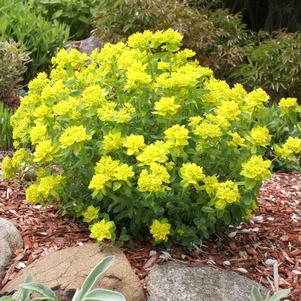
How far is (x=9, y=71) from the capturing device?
261 inches

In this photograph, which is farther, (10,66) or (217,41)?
(217,41)

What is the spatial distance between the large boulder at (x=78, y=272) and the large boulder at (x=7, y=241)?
16 cm

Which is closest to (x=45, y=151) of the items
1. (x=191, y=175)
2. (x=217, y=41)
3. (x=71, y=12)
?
(x=191, y=175)

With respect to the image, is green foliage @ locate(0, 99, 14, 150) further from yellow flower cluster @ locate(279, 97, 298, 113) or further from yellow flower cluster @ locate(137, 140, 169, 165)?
yellow flower cluster @ locate(279, 97, 298, 113)

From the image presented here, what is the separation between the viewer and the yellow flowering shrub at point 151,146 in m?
3.33

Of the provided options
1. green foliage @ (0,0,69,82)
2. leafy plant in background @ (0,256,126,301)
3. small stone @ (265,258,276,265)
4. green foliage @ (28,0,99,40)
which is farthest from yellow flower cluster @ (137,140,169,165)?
green foliage @ (28,0,99,40)

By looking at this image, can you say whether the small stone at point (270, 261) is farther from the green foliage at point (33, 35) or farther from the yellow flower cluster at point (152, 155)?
the green foliage at point (33, 35)

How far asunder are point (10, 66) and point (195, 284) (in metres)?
3.81

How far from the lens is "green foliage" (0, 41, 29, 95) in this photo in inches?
258

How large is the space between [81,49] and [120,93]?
481 cm

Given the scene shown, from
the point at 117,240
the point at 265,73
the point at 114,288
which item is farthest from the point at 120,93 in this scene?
the point at 265,73

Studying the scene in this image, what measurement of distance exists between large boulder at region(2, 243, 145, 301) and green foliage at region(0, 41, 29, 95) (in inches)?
131

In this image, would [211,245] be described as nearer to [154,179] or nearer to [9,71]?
[154,179]

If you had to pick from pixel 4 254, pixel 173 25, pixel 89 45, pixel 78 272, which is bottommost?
pixel 89 45
